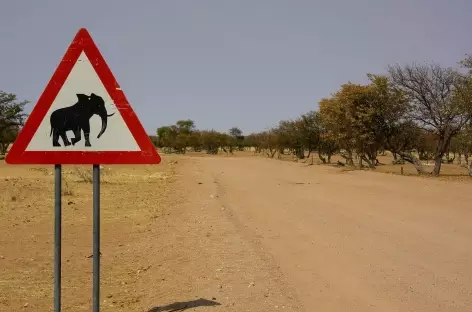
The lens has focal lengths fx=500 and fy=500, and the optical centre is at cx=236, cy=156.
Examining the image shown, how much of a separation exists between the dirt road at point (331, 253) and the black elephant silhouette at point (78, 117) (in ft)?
6.93

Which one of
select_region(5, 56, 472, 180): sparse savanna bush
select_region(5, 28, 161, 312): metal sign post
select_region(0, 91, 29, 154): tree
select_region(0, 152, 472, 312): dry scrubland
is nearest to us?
select_region(5, 28, 161, 312): metal sign post

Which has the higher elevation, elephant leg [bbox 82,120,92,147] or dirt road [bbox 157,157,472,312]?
elephant leg [bbox 82,120,92,147]

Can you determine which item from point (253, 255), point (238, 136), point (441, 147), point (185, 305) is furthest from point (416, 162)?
point (238, 136)

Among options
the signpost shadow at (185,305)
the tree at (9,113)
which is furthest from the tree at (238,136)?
the signpost shadow at (185,305)

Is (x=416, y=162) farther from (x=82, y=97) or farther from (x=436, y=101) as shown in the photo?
(x=82, y=97)

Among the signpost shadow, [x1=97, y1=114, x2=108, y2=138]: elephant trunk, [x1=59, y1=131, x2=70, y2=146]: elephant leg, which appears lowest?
the signpost shadow

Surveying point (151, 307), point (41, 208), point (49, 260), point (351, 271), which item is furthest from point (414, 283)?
point (41, 208)

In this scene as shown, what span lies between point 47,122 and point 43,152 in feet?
0.73

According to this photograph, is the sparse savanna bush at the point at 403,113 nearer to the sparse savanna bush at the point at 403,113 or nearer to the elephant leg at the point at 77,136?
the sparse savanna bush at the point at 403,113

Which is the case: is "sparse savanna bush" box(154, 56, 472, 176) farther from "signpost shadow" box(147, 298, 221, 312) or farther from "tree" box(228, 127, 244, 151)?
"tree" box(228, 127, 244, 151)

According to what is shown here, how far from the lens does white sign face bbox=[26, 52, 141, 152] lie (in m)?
3.69

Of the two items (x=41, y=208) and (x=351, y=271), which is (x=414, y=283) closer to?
(x=351, y=271)

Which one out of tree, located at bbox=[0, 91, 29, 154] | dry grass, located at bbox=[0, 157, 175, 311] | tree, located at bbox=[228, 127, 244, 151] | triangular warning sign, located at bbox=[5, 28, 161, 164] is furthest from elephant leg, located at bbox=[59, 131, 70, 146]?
tree, located at bbox=[228, 127, 244, 151]

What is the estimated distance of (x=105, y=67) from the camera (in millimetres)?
3705
